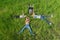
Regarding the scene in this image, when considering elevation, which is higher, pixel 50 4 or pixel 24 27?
pixel 50 4

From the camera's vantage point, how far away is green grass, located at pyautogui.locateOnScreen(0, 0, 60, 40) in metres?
1.38

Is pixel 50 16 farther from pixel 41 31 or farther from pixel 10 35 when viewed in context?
pixel 10 35

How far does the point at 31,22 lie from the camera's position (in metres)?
1.42

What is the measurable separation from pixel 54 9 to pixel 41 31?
22 cm

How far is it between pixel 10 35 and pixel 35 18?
0.26 m

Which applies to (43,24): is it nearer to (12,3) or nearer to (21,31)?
(21,31)

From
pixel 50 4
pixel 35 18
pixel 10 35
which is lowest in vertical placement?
pixel 10 35

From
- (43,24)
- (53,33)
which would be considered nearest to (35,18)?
(43,24)

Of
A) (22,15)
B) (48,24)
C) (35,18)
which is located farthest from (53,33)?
(22,15)

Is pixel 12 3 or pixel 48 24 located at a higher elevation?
pixel 12 3

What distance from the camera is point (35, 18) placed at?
1.42m

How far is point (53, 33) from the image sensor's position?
140cm

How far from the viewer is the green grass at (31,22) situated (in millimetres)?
1384

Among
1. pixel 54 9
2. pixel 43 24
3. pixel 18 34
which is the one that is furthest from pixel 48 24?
pixel 18 34
